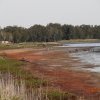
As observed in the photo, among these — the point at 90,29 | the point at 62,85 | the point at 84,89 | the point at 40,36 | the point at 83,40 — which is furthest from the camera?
the point at 90,29

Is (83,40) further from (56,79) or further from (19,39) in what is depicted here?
(56,79)

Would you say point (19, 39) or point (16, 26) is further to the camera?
point (16, 26)

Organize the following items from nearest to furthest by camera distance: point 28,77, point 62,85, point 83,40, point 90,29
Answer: point 62,85
point 28,77
point 83,40
point 90,29

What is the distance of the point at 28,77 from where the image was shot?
24.4m

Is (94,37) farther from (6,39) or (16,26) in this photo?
(6,39)

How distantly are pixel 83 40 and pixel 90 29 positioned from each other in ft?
47.0

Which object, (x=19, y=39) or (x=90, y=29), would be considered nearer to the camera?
(x=19, y=39)

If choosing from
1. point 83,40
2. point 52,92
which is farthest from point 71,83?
point 83,40

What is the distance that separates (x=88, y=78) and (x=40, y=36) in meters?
128

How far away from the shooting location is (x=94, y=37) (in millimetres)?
183875

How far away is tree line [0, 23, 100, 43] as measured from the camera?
467 feet

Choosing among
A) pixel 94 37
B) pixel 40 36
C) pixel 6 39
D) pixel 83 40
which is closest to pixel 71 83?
pixel 6 39

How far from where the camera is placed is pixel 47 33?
153625mm

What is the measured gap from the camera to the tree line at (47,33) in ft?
467
